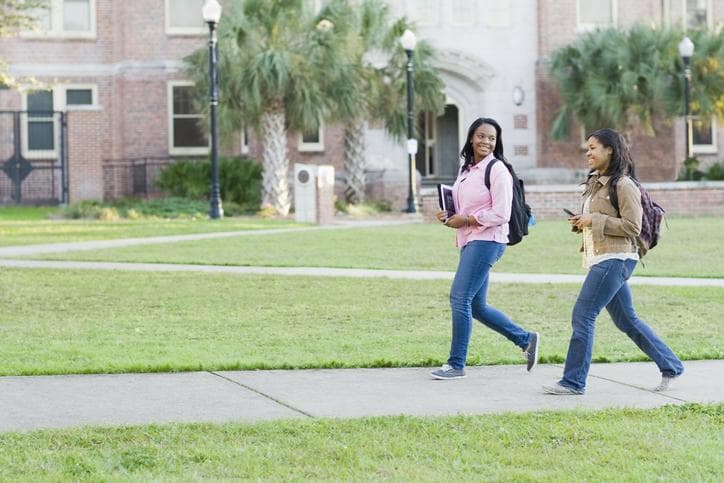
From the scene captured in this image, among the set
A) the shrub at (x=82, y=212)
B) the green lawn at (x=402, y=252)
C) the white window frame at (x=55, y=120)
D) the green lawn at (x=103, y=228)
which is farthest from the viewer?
the white window frame at (x=55, y=120)

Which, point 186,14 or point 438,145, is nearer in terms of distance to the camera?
point 186,14

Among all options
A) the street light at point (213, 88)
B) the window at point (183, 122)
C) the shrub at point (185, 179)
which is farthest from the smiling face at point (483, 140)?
the window at point (183, 122)

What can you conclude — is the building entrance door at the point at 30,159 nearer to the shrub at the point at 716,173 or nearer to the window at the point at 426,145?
the window at the point at 426,145

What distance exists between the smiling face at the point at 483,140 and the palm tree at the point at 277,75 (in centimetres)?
2105

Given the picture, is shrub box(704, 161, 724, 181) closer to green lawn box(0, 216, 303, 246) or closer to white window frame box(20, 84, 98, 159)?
green lawn box(0, 216, 303, 246)

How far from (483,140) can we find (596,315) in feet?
4.31

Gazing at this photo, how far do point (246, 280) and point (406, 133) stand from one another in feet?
62.8

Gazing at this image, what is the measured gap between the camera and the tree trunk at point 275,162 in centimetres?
3120

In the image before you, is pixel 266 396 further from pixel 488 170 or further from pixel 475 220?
pixel 488 170

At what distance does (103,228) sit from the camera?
25.0 m

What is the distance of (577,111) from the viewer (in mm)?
36500

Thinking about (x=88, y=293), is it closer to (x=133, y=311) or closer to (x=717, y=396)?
(x=133, y=311)

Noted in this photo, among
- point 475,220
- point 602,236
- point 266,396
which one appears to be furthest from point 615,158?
point 266,396

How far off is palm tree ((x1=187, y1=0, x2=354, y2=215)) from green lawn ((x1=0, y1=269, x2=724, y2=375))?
1405cm
